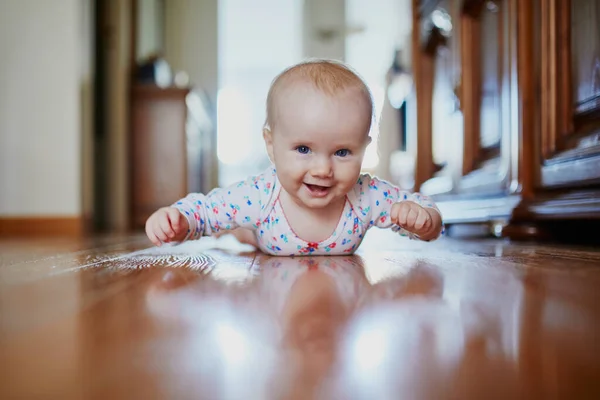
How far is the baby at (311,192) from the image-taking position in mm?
773

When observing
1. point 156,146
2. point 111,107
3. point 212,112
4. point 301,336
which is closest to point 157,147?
point 156,146

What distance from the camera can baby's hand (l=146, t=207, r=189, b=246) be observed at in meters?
0.81

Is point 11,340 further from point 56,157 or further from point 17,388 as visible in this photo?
point 56,157

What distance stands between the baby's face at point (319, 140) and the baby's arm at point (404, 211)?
9cm

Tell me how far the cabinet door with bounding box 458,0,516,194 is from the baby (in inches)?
19.9

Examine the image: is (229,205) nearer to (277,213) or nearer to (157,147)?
(277,213)

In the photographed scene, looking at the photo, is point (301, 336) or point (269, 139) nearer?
point (301, 336)

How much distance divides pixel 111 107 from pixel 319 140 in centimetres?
225

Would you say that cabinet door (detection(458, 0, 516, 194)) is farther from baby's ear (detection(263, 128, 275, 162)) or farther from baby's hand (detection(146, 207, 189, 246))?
baby's hand (detection(146, 207, 189, 246))

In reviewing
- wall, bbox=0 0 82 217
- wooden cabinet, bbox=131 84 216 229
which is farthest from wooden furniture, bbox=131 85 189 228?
wall, bbox=0 0 82 217

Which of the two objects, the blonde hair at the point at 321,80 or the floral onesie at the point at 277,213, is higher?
the blonde hair at the point at 321,80

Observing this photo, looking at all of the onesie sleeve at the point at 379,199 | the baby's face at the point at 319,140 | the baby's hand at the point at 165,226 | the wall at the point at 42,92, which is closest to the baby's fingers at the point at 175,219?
the baby's hand at the point at 165,226

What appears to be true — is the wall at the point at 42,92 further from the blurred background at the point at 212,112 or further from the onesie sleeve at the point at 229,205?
the onesie sleeve at the point at 229,205

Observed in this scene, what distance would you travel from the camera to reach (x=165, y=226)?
81 cm
